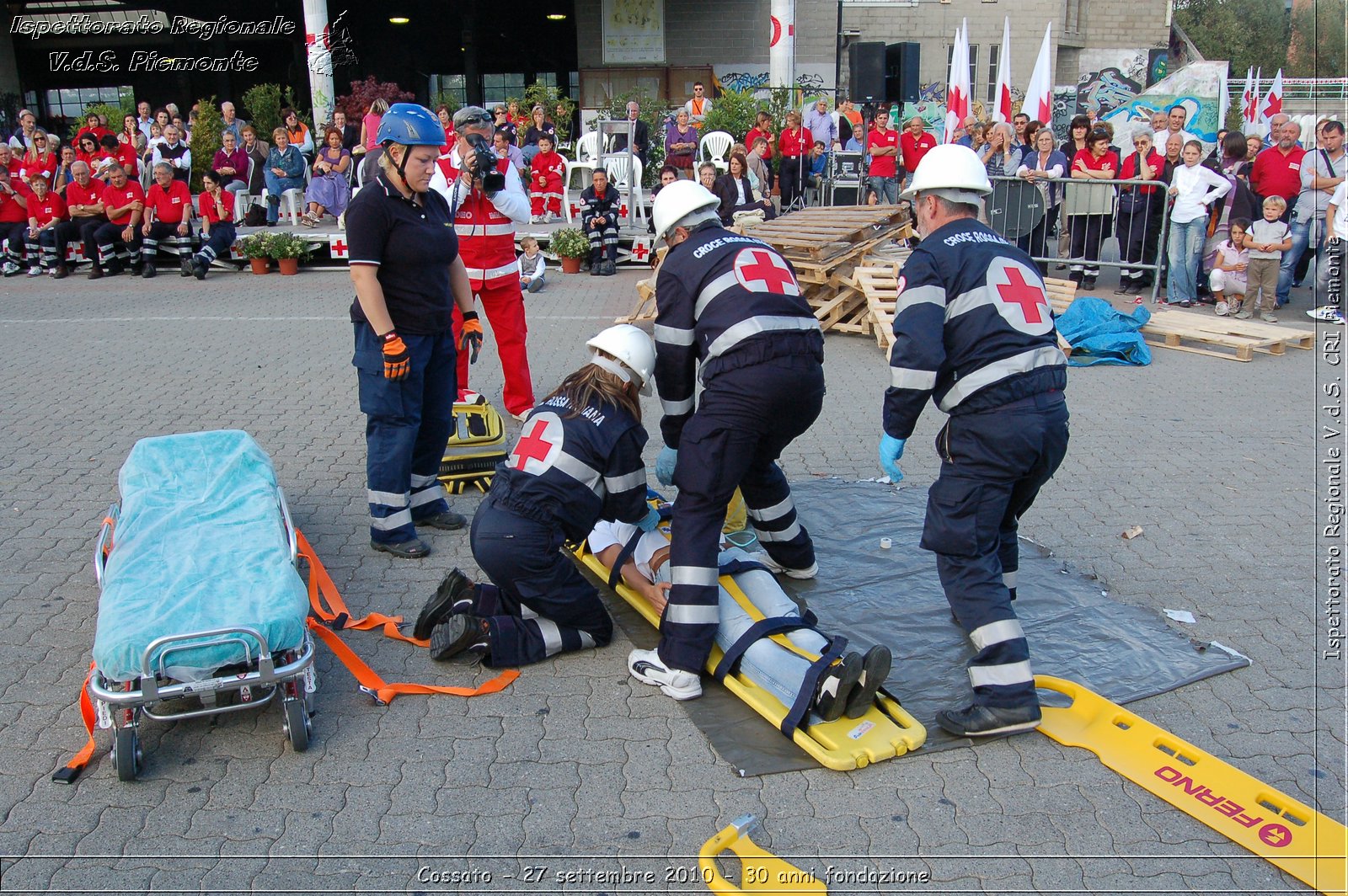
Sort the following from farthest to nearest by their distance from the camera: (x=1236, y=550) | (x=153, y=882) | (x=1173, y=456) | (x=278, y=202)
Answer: (x=278, y=202), (x=1173, y=456), (x=1236, y=550), (x=153, y=882)

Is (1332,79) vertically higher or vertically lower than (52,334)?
higher

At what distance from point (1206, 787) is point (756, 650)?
1519mm

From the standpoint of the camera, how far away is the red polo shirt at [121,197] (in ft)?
46.1

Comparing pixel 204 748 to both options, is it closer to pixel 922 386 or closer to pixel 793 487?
pixel 922 386

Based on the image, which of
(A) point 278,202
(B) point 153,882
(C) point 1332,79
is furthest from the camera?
(C) point 1332,79

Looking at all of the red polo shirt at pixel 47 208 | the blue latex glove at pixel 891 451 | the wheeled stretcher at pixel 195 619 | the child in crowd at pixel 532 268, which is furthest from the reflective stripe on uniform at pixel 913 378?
the red polo shirt at pixel 47 208

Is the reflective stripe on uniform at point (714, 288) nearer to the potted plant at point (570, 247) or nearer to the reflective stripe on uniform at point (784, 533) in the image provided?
the reflective stripe on uniform at point (784, 533)

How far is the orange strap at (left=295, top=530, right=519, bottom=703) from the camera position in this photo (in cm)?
387

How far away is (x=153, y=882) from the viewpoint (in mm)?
2895

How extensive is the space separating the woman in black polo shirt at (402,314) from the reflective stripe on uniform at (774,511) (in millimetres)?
1764

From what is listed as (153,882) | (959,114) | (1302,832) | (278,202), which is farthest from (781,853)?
(278,202)

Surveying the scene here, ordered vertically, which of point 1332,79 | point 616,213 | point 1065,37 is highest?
point 1065,37

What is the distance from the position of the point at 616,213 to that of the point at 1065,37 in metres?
18.4

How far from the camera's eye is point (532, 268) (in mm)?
13078
